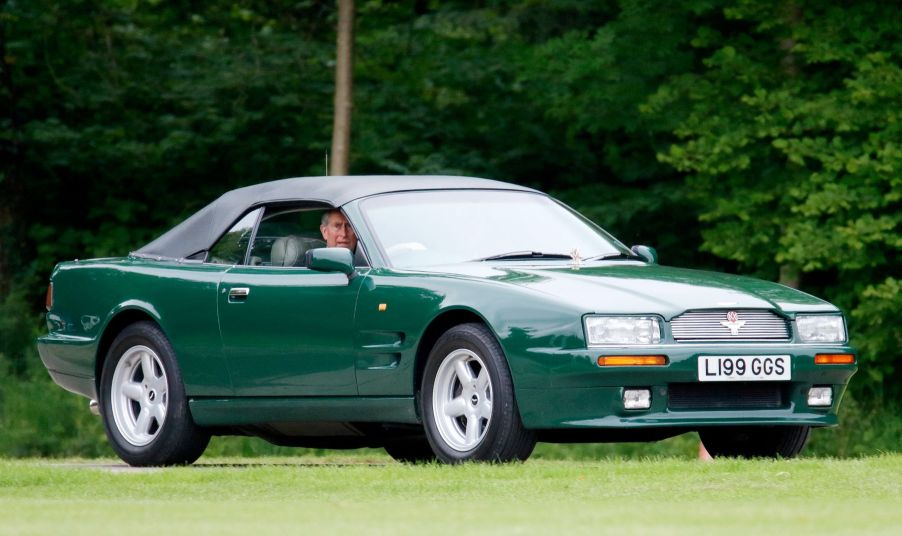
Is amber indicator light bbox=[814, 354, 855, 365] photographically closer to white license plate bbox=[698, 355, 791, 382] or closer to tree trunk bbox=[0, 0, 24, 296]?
white license plate bbox=[698, 355, 791, 382]

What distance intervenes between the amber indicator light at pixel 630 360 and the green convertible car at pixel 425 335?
0.04 feet

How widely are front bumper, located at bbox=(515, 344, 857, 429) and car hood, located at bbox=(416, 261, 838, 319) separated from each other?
229mm

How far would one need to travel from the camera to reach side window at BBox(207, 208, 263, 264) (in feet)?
37.3

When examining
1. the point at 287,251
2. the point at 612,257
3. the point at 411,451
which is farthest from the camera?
the point at 411,451

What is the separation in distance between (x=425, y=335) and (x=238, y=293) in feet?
4.67

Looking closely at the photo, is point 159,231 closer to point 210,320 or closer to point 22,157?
point 22,157

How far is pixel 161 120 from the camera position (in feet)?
86.8

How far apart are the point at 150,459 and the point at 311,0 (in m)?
17.2

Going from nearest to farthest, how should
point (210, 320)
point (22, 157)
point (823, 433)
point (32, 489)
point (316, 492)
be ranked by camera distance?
point (316, 492), point (32, 489), point (210, 320), point (823, 433), point (22, 157)

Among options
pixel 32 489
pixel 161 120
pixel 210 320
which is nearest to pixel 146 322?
pixel 210 320

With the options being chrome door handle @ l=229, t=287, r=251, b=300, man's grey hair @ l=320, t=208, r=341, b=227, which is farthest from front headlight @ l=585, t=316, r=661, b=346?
chrome door handle @ l=229, t=287, r=251, b=300

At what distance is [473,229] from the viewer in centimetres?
1072

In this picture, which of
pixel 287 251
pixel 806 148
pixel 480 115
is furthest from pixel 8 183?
pixel 287 251

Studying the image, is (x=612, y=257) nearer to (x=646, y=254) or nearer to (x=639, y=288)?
(x=646, y=254)
